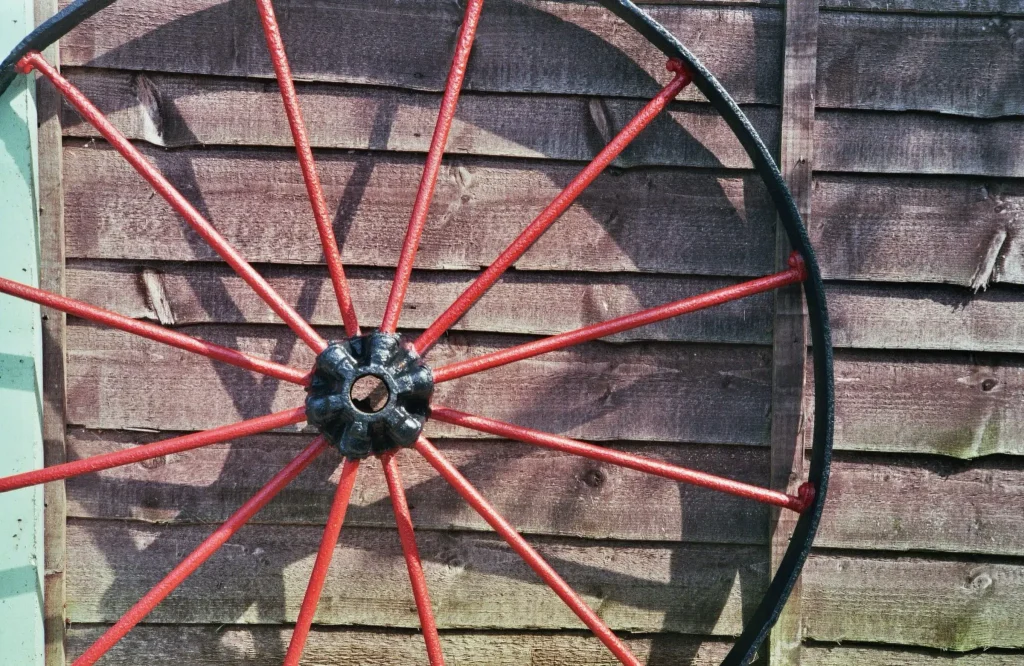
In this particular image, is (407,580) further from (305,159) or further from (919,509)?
(919,509)

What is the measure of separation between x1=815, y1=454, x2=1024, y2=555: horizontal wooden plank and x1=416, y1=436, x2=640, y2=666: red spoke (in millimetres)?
587

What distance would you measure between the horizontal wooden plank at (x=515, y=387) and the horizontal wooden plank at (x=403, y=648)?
1.62ft

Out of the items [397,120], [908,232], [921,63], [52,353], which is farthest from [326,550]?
[921,63]

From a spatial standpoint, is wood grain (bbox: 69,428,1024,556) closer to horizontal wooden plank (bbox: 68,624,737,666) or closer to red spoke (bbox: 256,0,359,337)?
horizontal wooden plank (bbox: 68,624,737,666)

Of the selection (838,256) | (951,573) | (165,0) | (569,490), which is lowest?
(951,573)

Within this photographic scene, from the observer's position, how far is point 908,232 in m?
1.71

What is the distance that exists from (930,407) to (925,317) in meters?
0.21

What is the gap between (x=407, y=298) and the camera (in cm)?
170

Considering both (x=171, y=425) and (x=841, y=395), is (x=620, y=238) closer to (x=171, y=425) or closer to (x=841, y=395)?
(x=841, y=395)

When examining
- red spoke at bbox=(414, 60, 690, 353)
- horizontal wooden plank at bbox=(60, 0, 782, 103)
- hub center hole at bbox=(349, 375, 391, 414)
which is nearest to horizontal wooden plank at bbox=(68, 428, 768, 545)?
hub center hole at bbox=(349, 375, 391, 414)

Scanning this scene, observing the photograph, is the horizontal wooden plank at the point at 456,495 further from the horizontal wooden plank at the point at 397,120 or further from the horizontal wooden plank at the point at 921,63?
the horizontal wooden plank at the point at 921,63

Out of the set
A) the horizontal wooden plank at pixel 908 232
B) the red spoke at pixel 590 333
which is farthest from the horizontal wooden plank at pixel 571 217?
the red spoke at pixel 590 333

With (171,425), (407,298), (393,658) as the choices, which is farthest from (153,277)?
(393,658)

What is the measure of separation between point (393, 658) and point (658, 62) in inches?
60.2
